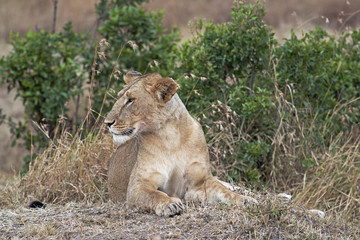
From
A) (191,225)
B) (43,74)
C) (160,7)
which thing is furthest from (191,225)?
(160,7)

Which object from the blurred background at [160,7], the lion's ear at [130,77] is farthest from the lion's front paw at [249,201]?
the blurred background at [160,7]

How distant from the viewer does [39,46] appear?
754 centimetres

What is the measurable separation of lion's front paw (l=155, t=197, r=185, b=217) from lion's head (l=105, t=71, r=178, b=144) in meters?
0.58

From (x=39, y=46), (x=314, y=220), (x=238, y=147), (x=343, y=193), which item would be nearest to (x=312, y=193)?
(x=343, y=193)

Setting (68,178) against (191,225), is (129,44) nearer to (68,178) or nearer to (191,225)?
(68,178)

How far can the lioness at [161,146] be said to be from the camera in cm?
466

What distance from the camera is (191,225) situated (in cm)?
423

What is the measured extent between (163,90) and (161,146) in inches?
17.1

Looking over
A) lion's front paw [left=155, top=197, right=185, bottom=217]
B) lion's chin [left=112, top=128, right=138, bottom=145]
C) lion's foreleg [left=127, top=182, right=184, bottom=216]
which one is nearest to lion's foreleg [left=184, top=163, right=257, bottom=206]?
lion's foreleg [left=127, top=182, right=184, bottom=216]

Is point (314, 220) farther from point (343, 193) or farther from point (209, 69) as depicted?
point (209, 69)

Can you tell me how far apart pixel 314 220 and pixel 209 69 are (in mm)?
2127

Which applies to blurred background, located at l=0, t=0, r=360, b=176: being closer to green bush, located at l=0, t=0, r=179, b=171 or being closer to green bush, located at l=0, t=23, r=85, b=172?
green bush, located at l=0, t=0, r=179, b=171

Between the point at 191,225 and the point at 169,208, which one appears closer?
the point at 191,225

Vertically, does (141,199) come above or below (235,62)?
below
